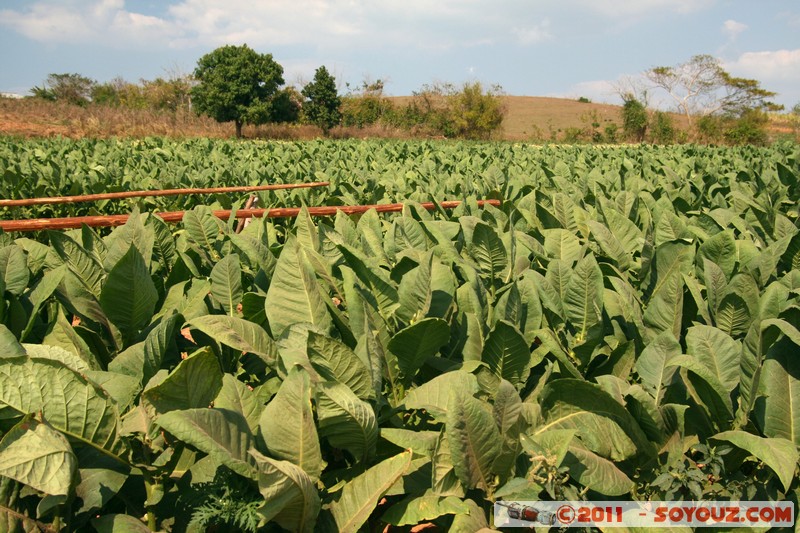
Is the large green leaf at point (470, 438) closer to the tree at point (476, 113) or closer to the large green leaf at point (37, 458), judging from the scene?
the large green leaf at point (37, 458)

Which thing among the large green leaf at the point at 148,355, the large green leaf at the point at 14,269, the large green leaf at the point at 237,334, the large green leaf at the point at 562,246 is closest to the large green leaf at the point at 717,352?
the large green leaf at the point at 562,246

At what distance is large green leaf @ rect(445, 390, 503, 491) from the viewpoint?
1168 mm

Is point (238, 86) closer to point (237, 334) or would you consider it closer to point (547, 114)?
point (547, 114)

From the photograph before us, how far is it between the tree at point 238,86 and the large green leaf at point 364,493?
51.4 m

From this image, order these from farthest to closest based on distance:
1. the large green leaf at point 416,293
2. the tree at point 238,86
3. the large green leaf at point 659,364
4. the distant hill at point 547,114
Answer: the distant hill at point 547,114, the tree at point 238,86, the large green leaf at point 416,293, the large green leaf at point 659,364

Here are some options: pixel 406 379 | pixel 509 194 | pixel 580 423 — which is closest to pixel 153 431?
pixel 406 379

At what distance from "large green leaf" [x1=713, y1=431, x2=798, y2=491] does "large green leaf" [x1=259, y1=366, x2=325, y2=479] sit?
879mm

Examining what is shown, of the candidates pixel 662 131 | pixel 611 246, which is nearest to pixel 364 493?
pixel 611 246

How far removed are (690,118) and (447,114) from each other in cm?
2886

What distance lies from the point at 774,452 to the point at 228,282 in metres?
1.54

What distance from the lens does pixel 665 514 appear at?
1.27 metres

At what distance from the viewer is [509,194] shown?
5.92 metres

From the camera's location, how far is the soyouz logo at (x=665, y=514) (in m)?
1.23

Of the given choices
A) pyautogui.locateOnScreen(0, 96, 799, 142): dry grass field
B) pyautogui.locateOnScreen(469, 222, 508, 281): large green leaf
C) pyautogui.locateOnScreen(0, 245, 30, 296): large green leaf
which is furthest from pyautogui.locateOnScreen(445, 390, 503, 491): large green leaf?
pyautogui.locateOnScreen(0, 96, 799, 142): dry grass field
